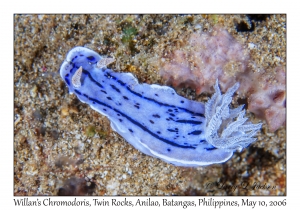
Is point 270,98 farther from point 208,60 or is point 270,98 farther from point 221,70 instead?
point 208,60

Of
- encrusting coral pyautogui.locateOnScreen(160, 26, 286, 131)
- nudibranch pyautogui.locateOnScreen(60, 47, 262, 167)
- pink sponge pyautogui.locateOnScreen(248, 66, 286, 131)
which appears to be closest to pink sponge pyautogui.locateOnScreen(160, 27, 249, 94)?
encrusting coral pyautogui.locateOnScreen(160, 26, 286, 131)

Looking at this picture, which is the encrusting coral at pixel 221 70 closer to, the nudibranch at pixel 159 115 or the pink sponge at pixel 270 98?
the pink sponge at pixel 270 98

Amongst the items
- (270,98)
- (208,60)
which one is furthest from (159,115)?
(270,98)
